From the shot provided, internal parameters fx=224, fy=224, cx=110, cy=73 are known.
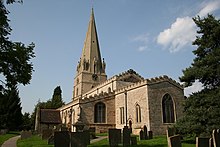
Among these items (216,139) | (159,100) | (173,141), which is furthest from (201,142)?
(159,100)

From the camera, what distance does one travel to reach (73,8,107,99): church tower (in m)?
53.7

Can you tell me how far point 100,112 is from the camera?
30.4 meters

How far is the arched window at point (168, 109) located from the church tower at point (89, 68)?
2938 centimetres

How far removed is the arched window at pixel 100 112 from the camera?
3008 cm

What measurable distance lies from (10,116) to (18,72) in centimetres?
3441

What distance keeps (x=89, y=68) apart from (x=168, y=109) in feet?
103

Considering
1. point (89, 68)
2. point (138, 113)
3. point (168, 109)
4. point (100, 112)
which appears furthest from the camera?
point (89, 68)

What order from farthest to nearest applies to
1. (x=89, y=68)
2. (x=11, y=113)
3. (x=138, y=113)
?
1. (x=89, y=68)
2. (x=11, y=113)
3. (x=138, y=113)

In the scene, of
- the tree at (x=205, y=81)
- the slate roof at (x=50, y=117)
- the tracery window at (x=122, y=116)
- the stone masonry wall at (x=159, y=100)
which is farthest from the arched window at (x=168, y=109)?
the slate roof at (x=50, y=117)

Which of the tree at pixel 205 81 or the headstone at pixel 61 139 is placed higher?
the tree at pixel 205 81

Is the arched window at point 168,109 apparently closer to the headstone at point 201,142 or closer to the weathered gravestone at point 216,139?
the weathered gravestone at point 216,139

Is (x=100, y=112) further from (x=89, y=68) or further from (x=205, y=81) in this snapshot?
(x=89, y=68)

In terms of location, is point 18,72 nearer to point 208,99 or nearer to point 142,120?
point 208,99

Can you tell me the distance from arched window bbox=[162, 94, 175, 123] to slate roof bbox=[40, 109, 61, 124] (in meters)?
20.7
